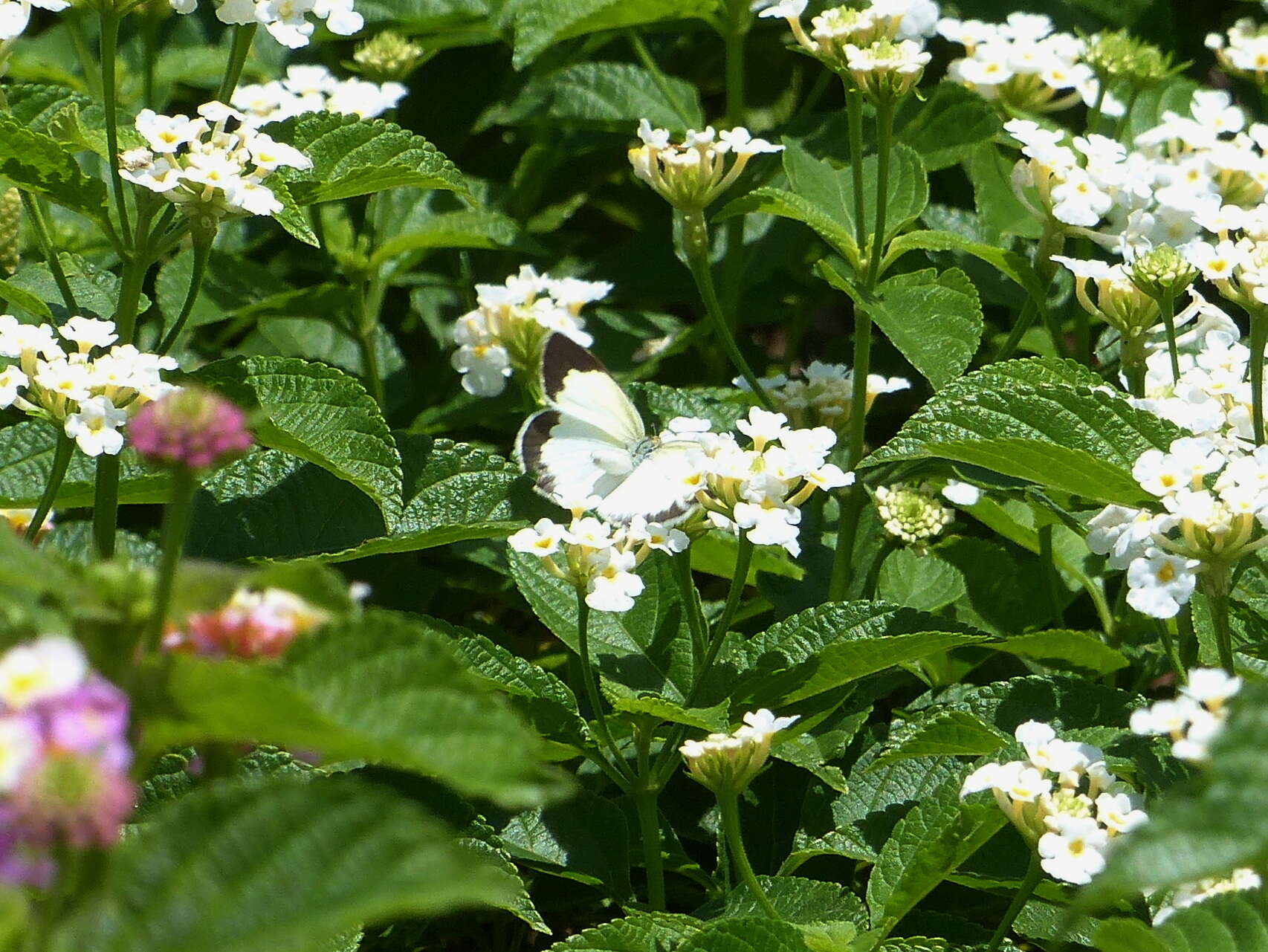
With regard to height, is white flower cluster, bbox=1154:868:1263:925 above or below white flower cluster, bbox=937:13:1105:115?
below

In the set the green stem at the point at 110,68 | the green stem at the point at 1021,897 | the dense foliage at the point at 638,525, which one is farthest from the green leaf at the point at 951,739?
the green stem at the point at 110,68

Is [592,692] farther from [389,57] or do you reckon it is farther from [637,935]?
[389,57]

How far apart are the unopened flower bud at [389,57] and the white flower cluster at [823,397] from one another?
3.05 ft

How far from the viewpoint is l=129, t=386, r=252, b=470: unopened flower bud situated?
2.85 ft

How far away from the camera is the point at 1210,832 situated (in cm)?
80

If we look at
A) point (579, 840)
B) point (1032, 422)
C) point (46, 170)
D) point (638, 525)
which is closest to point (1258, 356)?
point (1032, 422)

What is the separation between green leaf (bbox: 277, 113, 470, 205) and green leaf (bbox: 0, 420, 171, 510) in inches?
16.2

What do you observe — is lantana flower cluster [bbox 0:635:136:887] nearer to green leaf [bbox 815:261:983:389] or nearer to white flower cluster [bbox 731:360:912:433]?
green leaf [bbox 815:261:983:389]

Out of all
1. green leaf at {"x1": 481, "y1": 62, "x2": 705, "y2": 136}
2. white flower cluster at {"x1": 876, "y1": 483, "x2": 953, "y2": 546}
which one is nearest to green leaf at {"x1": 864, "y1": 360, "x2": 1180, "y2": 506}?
white flower cluster at {"x1": 876, "y1": 483, "x2": 953, "y2": 546}

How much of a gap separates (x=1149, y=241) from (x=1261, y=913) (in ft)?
3.33

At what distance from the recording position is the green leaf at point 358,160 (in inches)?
75.0

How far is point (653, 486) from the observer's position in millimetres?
1763

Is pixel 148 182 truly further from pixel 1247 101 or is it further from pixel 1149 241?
pixel 1247 101

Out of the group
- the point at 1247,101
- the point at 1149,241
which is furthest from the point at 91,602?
the point at 1247,101
